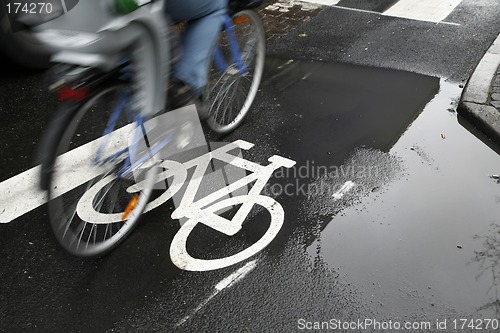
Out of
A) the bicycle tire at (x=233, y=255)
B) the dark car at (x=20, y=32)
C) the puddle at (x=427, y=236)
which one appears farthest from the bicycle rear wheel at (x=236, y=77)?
the dark car at (x=20, y=32)

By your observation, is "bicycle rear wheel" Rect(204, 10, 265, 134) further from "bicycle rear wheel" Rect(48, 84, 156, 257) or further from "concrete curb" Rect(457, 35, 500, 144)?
"concrete curb" Rect(457, 35, 500, 144)

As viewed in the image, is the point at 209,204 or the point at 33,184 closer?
the point at 209,204

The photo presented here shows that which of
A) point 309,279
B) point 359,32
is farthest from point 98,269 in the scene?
point 359,32

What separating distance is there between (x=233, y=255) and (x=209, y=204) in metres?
0.58

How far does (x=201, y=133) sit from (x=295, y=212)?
129cm

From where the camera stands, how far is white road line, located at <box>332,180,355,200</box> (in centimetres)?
421

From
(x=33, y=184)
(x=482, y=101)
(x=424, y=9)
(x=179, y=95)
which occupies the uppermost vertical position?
(x=179, y=95)

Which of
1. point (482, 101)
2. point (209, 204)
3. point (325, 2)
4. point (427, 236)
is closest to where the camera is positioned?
point (427, 236)

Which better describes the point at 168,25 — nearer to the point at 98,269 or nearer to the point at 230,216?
the point at 230,216

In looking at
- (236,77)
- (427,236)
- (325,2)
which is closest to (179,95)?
(236,77)

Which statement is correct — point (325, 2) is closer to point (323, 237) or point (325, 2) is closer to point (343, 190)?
point (343, 190)

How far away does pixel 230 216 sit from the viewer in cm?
399

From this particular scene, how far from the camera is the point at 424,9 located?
325 inches

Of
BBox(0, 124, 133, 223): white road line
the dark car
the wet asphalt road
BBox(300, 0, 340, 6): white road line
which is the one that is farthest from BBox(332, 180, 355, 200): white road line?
BBox(300, 0, 340, 6): white road line
